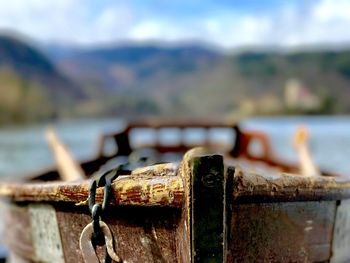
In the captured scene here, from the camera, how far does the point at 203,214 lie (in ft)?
9.82

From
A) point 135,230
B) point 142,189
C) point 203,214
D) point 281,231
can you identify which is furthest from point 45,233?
point 281,231

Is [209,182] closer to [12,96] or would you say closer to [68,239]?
[68,239]

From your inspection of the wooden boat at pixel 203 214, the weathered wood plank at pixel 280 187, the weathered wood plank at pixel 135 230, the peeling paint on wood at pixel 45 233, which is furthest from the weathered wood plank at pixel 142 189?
the peeling paint on wood at pixel 45 233

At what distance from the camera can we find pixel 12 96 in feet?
363

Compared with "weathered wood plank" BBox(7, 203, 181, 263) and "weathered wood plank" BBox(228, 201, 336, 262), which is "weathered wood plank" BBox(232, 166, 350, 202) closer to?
"weathered wood plank" BBox(228, 201, 336, 262)

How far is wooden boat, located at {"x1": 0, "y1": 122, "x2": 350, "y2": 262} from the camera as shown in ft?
9.87

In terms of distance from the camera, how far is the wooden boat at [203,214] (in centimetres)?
301

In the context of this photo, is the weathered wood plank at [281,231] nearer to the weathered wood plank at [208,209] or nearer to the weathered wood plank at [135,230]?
the weathered wood plank at [208,209]

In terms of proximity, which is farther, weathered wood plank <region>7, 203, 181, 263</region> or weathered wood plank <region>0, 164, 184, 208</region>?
weathered wood plank <region>7, 203, 181, 263</region>

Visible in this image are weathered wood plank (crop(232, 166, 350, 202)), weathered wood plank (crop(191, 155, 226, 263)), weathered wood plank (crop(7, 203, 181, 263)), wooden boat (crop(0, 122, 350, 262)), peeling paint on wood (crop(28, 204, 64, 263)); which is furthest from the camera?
peeling paint on wood (crop(28, 204, 64, 263))

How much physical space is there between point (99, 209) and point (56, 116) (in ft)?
389

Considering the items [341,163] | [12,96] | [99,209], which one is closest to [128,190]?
[99,209]

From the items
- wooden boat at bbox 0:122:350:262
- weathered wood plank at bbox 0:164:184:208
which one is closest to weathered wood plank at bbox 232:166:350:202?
wooden boat at bbox 0:122:350:262

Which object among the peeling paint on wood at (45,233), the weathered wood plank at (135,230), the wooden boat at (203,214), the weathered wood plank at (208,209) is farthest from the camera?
the peeling paint on wood at (45,233)
